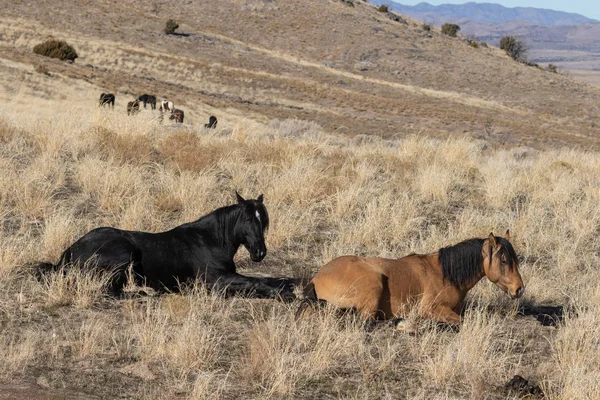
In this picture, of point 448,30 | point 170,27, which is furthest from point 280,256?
point 448,30

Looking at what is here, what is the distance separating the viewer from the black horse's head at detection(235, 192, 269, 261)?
7.38 meters

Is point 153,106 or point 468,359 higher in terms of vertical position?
point 468,359

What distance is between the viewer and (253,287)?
288 inches

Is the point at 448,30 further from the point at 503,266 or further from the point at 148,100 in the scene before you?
the point at 503,266

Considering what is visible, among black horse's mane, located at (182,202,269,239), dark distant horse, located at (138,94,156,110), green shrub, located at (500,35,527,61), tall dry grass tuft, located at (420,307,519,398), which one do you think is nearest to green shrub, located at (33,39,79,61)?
dark distant horse, located at (138,94,156,110)

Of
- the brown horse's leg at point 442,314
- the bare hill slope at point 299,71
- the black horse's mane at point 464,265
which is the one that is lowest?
the bare hill slope at point 299,71

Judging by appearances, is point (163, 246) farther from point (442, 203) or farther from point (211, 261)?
point (442, 203)

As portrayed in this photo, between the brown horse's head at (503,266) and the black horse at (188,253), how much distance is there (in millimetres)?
1860

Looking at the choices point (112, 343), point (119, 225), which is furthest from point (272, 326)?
point (119, 225)

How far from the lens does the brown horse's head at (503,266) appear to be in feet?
21.6

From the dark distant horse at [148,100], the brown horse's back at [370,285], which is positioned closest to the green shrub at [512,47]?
the dark distant horse at [148,100]

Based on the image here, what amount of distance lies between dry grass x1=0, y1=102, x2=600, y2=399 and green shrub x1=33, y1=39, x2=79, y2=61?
29928 millimetres

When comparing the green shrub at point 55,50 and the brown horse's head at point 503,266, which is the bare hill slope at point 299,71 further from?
the brown horse's head at point 503,266

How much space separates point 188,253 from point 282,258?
5.79 ft
